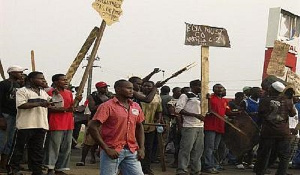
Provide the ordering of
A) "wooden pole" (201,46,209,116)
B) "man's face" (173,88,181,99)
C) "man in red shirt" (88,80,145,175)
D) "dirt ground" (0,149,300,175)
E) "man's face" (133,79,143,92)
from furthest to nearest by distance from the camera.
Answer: "man's face" (173,88,181,99)
"wooden pole" (201,46,209,116)
"dirt ground" (0,149,300,175)
"man's face" (133,79,143,92)
"man in red shirt" (88,80,145,175)

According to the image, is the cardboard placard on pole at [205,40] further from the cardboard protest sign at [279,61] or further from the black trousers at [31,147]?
the black trousers at [31,147]

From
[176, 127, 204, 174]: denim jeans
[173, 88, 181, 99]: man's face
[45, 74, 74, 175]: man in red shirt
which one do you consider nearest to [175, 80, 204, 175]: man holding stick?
[176, 127, 204, 174]: denim jeans

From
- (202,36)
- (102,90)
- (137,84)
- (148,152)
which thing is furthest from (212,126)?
(102,90)

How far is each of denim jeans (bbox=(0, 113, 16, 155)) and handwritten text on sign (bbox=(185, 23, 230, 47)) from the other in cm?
339

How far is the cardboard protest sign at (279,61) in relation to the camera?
11016mm

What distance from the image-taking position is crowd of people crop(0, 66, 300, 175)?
5.83m

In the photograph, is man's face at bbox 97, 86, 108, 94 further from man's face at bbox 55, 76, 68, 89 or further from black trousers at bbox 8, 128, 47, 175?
black trousers at bbox 8, 128, 47, 175

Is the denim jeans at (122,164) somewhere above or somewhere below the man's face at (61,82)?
below

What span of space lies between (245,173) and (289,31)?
6.79 meters

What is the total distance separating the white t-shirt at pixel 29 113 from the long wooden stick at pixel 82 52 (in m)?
1.15

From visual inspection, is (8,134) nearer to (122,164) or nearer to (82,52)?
(82,52)

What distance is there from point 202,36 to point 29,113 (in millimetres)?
3575

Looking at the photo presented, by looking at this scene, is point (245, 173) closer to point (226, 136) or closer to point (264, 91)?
point (226, 136)

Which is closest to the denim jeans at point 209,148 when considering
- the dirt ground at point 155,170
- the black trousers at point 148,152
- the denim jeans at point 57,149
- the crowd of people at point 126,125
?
the crowd of people at point 126,125
